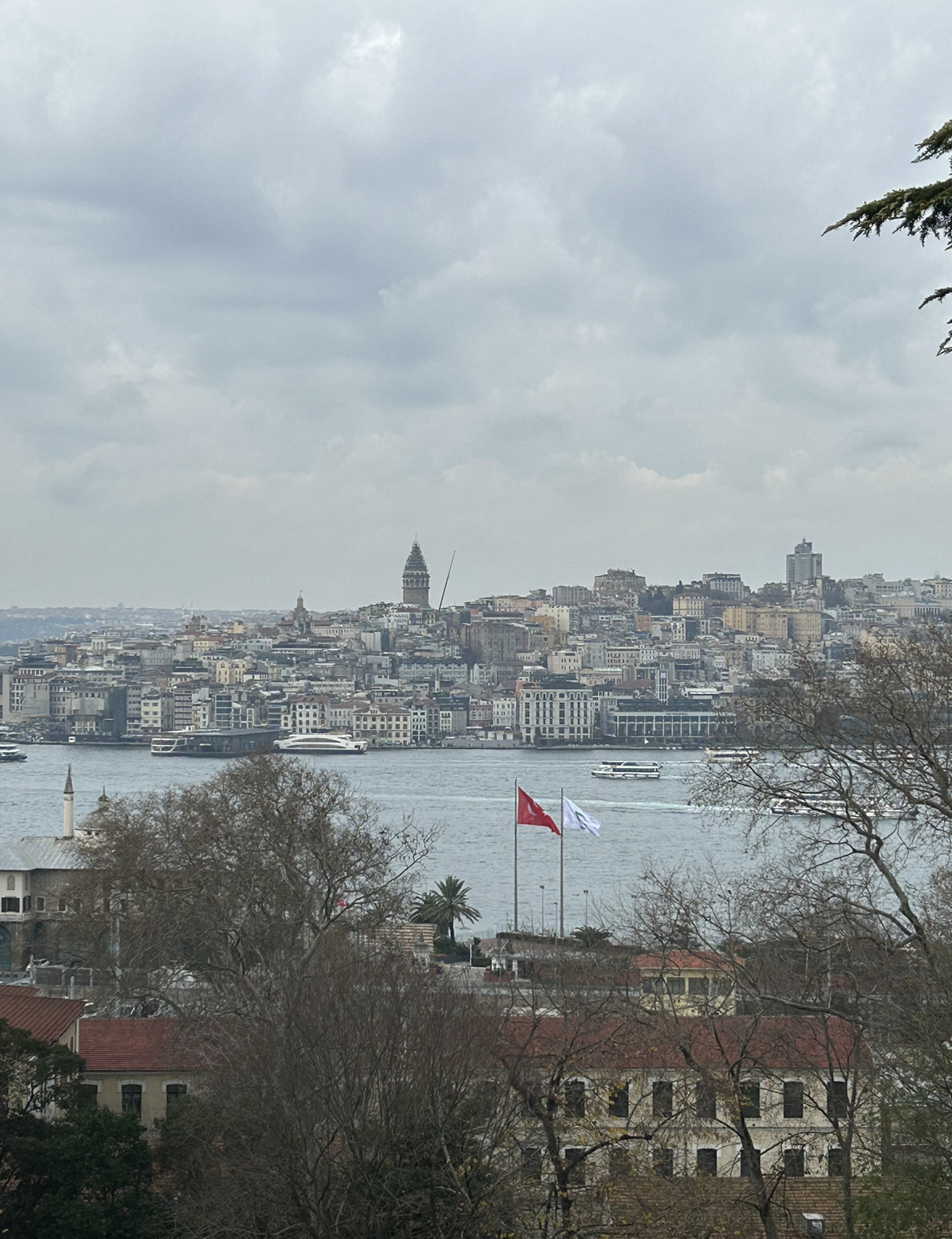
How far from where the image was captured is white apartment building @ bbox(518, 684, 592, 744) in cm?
6744

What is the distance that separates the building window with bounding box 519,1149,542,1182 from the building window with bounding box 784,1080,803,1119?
2047mm

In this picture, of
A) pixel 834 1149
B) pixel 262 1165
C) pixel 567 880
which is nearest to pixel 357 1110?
pixel 262 1165

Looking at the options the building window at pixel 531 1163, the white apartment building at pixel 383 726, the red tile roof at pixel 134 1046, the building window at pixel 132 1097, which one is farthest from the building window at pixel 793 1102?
the white apartment building at pixel 383 726

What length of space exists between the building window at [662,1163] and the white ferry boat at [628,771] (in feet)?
134

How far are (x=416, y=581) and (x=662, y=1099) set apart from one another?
117 meters

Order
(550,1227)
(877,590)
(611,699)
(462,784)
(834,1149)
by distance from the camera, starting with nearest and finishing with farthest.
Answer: (550,1227), (834,1149), (462,784), (611,699), (877,590)

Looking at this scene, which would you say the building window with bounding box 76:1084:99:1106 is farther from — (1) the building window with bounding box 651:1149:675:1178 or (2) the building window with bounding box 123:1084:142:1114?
(1) the building window with bounding box 651:1149:675:1178

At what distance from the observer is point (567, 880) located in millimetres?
23906

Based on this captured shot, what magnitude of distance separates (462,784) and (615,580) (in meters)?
86.5

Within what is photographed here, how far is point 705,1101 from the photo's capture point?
5.91 m

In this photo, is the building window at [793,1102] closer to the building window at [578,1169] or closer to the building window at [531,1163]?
the building window at [578,1169]

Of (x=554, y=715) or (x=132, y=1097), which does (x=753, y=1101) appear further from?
(x=554, y=715)

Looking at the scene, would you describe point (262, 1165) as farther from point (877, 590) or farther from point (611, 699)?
point (877, 590)

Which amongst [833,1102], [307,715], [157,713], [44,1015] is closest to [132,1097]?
[44,1015]
